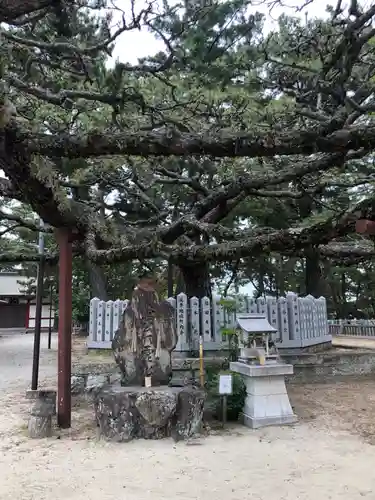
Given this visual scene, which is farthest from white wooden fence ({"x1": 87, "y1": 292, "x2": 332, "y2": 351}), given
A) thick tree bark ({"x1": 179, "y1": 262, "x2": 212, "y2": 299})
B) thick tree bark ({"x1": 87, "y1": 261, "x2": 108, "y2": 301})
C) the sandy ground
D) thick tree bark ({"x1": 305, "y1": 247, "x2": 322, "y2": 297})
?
thick tree bark ({"x1": 87, "y1": 261, "x2": 108, "y2": 301})

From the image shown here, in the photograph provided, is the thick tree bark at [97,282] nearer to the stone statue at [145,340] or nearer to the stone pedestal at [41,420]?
the stone statue at [145,340]

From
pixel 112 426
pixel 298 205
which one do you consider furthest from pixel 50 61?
pixel 298 205

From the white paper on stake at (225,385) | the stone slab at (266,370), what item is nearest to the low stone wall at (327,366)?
the stone slab at (266,370)

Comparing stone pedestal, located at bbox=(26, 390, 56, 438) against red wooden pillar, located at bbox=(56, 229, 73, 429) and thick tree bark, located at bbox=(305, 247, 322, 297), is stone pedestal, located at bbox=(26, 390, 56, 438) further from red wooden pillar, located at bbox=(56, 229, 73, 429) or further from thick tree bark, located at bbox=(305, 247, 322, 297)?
thick tree bark, located at bbox=(305, 247, 322, 297)

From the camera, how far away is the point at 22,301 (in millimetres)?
33625

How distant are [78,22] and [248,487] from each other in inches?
222

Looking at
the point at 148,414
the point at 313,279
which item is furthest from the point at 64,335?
the point at 313,279

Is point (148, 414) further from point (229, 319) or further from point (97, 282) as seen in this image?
point (97, 282)

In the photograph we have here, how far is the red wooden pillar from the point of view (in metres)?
5.70

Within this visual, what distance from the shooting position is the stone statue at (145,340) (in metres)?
5.72

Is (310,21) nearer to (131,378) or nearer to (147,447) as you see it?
(131,378)

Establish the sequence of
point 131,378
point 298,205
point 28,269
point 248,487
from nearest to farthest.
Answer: point 248,487
point 131,378
point 298,205
point 28,269

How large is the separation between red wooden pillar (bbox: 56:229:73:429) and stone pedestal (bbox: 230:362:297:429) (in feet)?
7.60

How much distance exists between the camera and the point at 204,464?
4320mm
